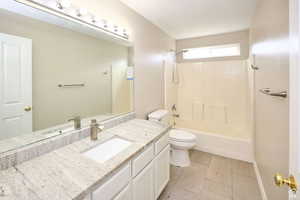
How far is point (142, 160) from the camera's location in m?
1.21

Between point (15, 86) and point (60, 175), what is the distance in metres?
0.72

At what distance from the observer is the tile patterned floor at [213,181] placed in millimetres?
1710

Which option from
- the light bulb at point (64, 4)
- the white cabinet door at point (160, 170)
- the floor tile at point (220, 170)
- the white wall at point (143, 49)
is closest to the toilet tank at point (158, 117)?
the white wall at point (143, 49)

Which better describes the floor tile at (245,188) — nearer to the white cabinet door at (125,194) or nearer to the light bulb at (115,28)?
the white cabinet door at (125,194)

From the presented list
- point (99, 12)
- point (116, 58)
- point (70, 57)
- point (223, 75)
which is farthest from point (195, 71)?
point (70, 57)

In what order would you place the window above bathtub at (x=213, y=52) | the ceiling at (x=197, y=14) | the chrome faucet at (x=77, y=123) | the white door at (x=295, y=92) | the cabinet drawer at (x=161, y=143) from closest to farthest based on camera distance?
the white door at (x=295, y=92) → the chrome faucet at (x=77, y=123) → the cabinet drawer at (x=161, y=143) → the ceiling at (x=197, y=14) → the window above bathtub at (x=213, y=52)

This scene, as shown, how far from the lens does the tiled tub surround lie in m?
0.89

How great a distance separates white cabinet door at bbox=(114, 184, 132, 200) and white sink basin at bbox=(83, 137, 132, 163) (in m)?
0.26

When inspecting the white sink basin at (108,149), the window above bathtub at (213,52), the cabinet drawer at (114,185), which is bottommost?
the cabinet drawer at (114,185)

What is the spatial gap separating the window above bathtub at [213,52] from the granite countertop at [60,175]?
107 inches

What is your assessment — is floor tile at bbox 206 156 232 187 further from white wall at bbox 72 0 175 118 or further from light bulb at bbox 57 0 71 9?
light bulb at bbox 57 0 71 9

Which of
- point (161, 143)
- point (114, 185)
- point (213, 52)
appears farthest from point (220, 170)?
point (213, 52)

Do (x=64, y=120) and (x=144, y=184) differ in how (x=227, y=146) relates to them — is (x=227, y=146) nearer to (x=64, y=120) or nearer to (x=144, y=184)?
(x=144, y=184)

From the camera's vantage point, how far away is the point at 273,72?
120 centimetres
